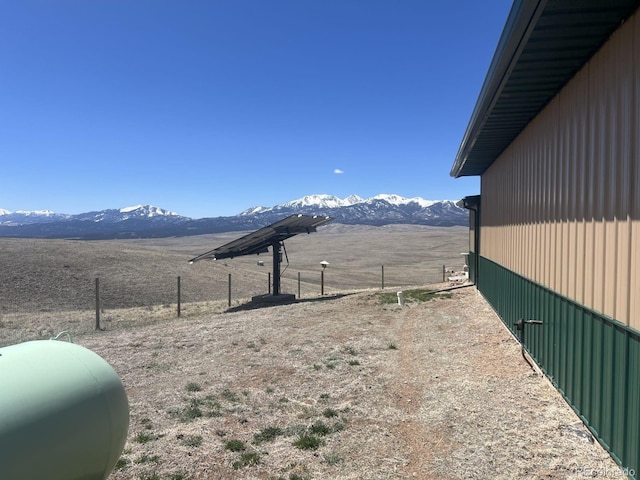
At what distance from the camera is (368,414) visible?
26.4 ft

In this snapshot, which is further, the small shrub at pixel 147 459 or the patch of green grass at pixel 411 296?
the patch of green grass at pixel 411 296

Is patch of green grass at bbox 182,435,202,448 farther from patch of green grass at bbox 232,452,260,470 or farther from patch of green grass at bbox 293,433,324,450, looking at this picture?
patch of green grass at bbox 293,433,324,450

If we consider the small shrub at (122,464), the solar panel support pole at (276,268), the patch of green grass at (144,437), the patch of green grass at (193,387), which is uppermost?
the solar panel support pole at (276,268)

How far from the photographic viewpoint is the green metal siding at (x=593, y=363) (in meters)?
5.33

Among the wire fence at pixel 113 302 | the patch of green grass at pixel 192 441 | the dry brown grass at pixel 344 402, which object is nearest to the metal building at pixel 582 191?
the dry brown grass at pixel 344 402

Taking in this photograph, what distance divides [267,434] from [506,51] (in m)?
7.37

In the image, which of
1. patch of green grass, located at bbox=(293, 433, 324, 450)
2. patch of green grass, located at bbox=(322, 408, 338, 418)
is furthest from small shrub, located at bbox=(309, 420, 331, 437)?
patch of green grass, located at bbox=(322, 408, 338, 418)

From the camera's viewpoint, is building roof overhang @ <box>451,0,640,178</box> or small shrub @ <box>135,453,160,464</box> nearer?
building roof overhang @ <box>451,0,640,178</box>

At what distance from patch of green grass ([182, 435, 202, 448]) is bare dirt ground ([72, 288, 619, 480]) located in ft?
0.11

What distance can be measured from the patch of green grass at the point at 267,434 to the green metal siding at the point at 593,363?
4.85 meters

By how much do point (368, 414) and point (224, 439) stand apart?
2.61m

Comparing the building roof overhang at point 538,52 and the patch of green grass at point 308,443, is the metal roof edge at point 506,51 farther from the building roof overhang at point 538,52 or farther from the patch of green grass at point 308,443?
the patch of green grass at point 308,443

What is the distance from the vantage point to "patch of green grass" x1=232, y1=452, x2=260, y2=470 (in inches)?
251

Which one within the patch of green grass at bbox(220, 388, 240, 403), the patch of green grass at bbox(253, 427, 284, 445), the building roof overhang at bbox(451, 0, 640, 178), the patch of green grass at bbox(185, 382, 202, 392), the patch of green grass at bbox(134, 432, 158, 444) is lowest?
the patch of green grass at bbox(185, 382, 202, 392)
